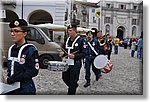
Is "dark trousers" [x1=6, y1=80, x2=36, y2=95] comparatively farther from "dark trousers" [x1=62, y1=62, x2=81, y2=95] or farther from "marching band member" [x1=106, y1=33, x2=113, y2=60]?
"marching band member" [x1=106, y1=33, x2=113, y2=60]

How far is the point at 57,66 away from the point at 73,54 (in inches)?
7.9

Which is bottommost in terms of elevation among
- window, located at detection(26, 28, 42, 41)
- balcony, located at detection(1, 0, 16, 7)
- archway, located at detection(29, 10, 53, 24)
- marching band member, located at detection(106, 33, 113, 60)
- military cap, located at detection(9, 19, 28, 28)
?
marching band member, located at detection(106, 33, 113, 60)

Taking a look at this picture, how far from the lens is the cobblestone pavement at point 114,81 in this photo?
247 centimetres

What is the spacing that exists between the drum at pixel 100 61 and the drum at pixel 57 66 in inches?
12.3

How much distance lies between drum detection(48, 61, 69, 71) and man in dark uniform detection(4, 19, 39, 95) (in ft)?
1.05

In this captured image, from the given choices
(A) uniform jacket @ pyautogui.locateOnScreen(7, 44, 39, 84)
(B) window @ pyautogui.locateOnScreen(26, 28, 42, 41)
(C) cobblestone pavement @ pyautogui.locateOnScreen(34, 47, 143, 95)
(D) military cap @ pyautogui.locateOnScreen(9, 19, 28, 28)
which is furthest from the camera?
(C) cobblestone pavement @ pyautogui.locateOnScreen(34, 47, 143, 95)

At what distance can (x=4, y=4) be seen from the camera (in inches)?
95.3

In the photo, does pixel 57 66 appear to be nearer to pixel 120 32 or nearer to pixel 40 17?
pixel 40 17

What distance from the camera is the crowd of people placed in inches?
78.6

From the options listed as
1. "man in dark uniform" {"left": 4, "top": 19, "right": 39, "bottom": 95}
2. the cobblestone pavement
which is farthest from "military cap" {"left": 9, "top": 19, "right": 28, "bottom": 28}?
the cobblestone pavement

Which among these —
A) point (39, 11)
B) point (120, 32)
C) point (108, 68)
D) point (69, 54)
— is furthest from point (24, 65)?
point (120, 32)

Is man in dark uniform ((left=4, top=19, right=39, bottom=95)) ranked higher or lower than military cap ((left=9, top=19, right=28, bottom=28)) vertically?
lower

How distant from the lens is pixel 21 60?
2.00 meters

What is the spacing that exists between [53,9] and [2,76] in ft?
2.57
